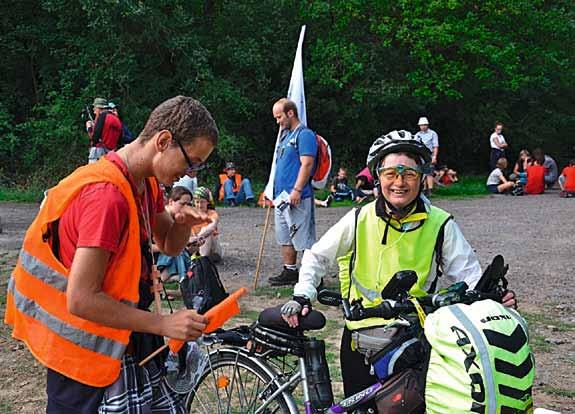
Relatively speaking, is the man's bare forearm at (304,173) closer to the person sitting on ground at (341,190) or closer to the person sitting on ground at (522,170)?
the person sitting on ground at (341,190)

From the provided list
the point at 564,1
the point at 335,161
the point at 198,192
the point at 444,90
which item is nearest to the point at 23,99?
the point at 335,161

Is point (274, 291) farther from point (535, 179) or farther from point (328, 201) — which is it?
point (535, 179)

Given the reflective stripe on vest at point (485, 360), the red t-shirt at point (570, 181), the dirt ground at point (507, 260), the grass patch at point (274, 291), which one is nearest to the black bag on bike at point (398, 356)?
the reflective stripe on vest at point (485, 360)

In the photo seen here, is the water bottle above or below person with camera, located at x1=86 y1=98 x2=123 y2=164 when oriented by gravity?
below

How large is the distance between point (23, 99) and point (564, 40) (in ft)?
63.6

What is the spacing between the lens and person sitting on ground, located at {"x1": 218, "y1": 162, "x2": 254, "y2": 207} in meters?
17.8

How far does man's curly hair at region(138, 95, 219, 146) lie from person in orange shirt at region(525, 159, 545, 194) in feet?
61.5

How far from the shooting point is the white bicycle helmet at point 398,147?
3.29 m

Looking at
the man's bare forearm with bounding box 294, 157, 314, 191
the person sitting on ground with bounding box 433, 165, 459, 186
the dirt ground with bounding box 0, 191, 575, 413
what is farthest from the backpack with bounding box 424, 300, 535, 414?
the person sitting on ground with bounding box 433, 165, 459, 186

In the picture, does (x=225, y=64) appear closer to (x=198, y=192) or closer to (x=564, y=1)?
(x=564, y=1)

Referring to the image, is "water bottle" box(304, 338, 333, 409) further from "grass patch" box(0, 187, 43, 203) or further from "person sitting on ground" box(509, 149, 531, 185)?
"person sitting on ground" box(509, 149, 531, 185)

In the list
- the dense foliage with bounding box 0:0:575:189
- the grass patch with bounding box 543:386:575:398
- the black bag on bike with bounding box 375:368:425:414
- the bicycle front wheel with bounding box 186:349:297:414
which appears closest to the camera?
the black bag on bike with bounding box 375:368:425:414

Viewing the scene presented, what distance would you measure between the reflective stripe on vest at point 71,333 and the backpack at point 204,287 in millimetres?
1215

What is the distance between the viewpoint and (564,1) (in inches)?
1078
